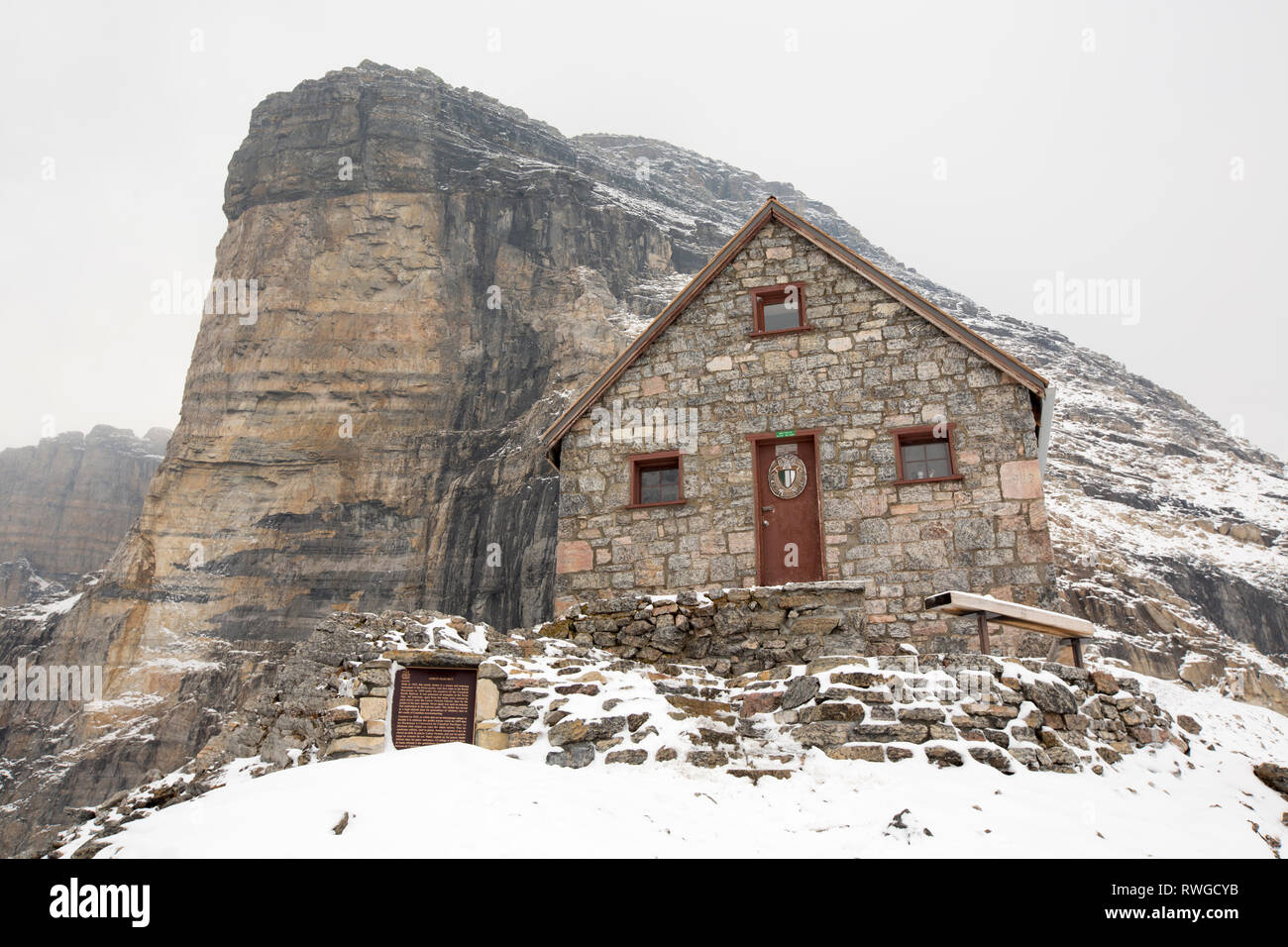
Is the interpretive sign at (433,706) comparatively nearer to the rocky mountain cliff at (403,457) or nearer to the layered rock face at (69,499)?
the rocky mountain cliff at (403,457)

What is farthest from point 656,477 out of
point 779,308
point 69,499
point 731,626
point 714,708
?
point 69,499

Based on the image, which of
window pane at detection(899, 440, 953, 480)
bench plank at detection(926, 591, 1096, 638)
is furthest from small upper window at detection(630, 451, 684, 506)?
bench plank at detection(926, 591, 1096, 638)

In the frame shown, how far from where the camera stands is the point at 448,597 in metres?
47.7

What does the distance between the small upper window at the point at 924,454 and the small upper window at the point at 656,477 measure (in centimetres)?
330

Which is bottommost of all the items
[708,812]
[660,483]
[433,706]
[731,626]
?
[708,812]

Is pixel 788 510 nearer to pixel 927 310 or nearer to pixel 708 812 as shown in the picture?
pixel 927 310

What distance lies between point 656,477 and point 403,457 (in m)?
41.7

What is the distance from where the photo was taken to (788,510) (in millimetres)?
12477

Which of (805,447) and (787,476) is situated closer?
(787,476)

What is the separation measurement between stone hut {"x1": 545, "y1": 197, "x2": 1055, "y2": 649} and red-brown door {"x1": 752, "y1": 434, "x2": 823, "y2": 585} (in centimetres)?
2

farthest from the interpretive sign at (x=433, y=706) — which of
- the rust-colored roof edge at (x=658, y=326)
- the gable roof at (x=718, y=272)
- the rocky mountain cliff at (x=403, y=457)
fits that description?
the rocky mountain cliff at (x=403, y=457)

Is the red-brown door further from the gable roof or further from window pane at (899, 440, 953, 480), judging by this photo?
the gable roof

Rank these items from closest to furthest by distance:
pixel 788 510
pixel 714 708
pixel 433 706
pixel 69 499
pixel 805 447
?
pixel 714 708, pixel 433 706, pixel 788 510, pixel 805 447, pixel 69 499

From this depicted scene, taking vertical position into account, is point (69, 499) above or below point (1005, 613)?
above
